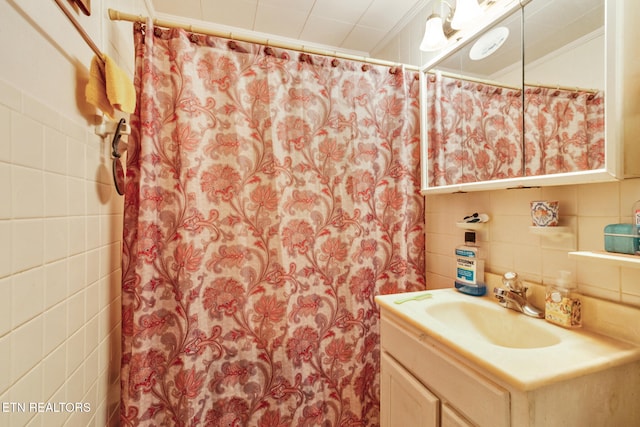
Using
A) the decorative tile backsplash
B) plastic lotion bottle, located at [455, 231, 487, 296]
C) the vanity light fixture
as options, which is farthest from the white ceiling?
plastic lotion bottle, located at [455, 231, 487, 296]

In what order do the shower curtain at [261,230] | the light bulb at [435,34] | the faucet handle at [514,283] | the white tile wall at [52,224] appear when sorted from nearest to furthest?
1. the white tile wall at [52,224]
2. the faucet handle at [514,283]
3. the shower curtain at [261,230]
4. the light bulb at [435,34]

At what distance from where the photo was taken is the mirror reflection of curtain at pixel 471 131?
92cm

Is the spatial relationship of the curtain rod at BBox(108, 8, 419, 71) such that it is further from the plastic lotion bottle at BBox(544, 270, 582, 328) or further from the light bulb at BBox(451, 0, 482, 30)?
the plastic lotion bottle at BBox(544, 270, 582, 328)

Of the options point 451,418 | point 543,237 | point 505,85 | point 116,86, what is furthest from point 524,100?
point 116,86

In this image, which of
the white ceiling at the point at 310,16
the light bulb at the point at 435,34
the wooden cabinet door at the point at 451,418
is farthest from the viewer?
the white ceiling at the point at 310,16

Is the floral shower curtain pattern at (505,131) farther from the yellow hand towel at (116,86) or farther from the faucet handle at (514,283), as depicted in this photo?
the yellow hand towel at (116,86)

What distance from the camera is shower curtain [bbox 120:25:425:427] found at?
1020 millimetres

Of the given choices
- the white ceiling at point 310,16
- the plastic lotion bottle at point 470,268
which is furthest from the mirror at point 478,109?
the white ceiling at point 310,16

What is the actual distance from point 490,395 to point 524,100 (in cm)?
87

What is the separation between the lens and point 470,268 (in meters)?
1.06

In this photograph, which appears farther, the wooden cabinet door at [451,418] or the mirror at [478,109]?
the mirror at [478,109]

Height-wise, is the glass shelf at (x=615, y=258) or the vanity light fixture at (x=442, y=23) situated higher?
the vanity light fixture at (x=442, y=23)

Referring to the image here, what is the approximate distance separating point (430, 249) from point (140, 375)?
1342 millimetres

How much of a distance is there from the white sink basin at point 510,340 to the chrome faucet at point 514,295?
2 cm
